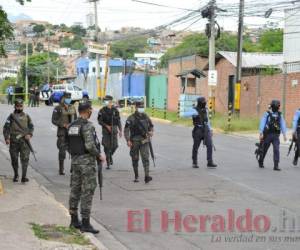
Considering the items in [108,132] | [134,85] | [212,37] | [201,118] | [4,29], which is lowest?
[108,132]

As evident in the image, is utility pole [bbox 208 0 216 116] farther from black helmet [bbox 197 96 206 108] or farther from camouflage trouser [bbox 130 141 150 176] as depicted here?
camouflage trouser [bbox 130 141 150 176]

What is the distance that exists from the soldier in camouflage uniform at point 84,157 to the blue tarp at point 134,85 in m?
47.1

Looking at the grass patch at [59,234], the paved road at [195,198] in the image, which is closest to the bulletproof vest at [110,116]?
the paved road at [195,198]

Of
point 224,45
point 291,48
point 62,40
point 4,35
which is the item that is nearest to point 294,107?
point 291,48

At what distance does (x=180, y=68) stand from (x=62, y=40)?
447 ft

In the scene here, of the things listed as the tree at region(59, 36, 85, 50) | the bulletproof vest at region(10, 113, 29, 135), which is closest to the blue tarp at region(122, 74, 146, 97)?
the bulletproof vest at region(10, 113, 29, 135)

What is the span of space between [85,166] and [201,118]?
7635 mm

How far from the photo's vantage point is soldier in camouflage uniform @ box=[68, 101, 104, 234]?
8.33 m

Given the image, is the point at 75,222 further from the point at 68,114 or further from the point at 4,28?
the point at 68,114

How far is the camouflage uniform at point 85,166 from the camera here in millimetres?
8328

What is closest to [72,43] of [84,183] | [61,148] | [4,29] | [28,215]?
[61,148]

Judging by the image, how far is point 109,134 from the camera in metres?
15.6

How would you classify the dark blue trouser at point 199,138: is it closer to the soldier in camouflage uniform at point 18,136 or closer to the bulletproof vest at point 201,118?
the bulletproof vest at point 201,118

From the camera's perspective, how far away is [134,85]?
5666cm
